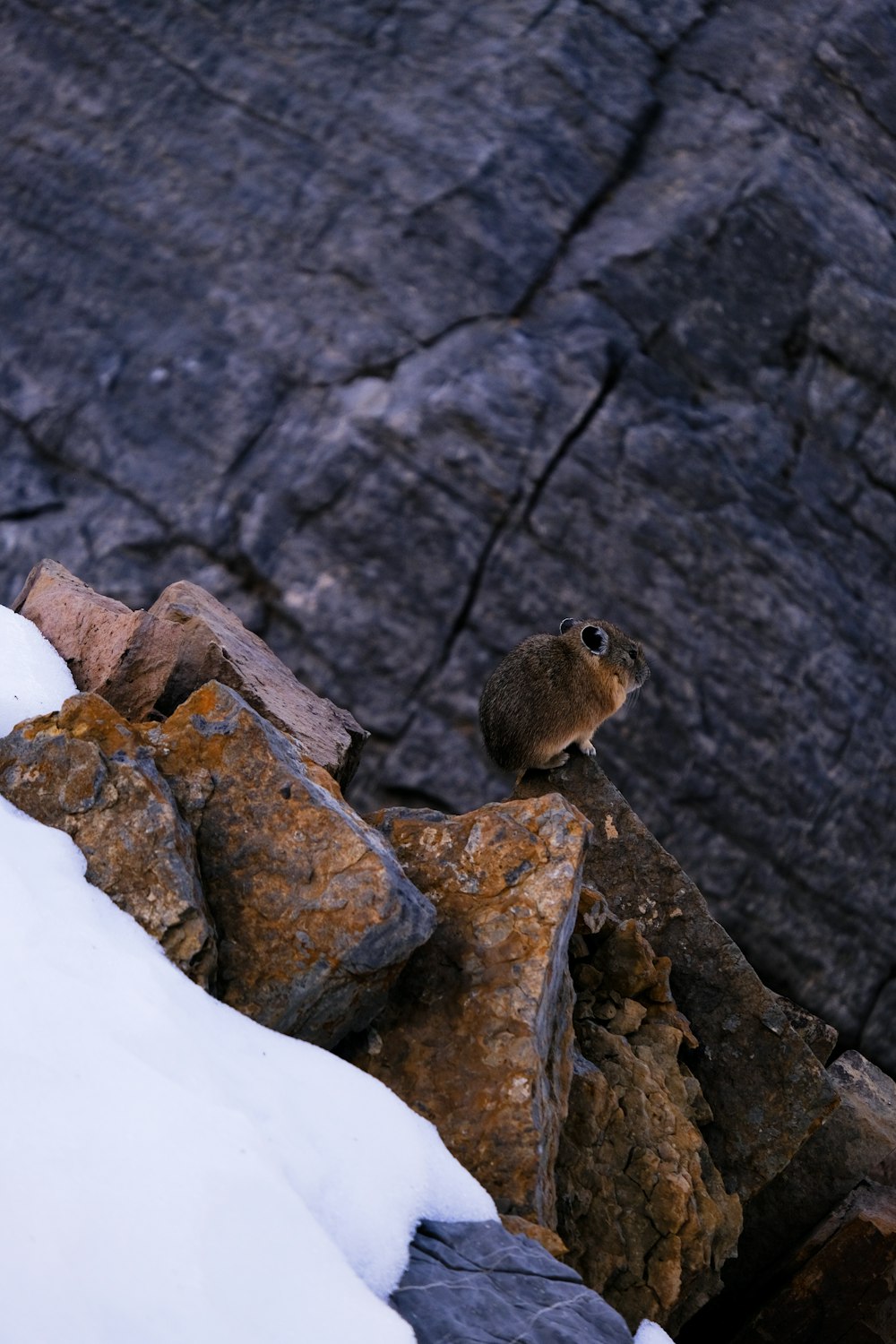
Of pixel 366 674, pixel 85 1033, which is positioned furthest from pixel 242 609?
pixel 85 1033

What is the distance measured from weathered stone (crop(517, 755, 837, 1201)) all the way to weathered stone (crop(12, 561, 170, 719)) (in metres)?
2.77

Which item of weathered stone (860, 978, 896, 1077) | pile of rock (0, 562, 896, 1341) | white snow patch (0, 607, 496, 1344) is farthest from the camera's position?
weathered stone (860, 978, 896, 1077)

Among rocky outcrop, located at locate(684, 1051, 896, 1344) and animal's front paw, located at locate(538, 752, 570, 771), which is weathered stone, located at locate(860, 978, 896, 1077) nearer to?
rocky outcrop, located at locate(684, 1051, 896, 1344)

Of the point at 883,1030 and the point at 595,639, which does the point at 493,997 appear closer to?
the point at 595,639

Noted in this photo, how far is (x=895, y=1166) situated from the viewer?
25.9ft

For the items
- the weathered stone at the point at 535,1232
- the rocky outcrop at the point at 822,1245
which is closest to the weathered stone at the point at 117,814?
the weathered stone at the point at 535,1232

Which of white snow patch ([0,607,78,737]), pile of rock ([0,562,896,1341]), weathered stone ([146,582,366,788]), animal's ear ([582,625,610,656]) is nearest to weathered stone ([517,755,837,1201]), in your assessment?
pile of rock ([0,562,896,1341])

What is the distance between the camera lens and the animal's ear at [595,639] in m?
8.23

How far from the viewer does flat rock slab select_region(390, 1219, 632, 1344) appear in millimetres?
3869

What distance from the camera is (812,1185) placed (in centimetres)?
789

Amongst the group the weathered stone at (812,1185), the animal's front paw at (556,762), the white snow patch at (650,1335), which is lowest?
the weathered stone at (812,1185)

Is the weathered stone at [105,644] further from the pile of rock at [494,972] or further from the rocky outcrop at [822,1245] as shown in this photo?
the rocky outcrop at [822,1245]

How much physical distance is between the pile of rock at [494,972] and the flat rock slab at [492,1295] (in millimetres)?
14

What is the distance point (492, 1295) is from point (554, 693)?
4383 millimetres
